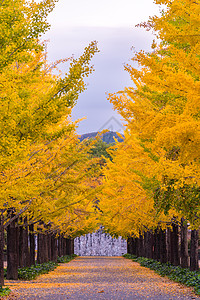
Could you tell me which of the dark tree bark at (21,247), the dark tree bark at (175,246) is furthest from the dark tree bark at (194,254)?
the dark tree bark at (21,247)

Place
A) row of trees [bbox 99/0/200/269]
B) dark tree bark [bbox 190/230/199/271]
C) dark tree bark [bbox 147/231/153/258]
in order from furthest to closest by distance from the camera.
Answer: dark tree bark [bbox 147/231/153/258]
dark tree bark [bbox 190/230/199/271]
row of trees [bbox 99/0/200/269]

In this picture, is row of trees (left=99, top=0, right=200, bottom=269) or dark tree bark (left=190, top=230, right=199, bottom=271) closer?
row of trees (left=99, top=0, right=200, bottom=269)

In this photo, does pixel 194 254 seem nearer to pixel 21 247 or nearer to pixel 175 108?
pixel 21 247

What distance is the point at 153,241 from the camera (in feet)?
131

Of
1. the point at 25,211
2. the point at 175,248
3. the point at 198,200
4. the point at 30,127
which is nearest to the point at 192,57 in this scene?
the point at 30,127

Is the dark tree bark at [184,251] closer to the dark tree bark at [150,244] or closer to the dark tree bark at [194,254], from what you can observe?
the dark tree bark at [194,254]

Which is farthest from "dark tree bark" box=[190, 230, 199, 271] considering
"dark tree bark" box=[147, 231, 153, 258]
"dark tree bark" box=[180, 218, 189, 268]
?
"dark tree bark" box=[147, 231, 153, 258]

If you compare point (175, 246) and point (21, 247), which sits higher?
point (21, 247)

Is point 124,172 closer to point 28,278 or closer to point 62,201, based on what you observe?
point 62,201

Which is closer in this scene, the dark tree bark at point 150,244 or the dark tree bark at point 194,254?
the dark tree bark at point 194,254

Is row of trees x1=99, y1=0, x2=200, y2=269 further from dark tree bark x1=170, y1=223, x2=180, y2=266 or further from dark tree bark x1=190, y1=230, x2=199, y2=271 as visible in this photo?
dark tree bark x1=170, y1=223, x2=180, y2=266

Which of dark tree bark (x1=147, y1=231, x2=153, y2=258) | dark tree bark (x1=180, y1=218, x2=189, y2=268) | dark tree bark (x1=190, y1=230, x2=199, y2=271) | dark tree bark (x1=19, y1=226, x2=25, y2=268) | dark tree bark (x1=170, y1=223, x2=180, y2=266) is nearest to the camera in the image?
dark tree bark (x1=190, y1=230, x2=199, y2=271)

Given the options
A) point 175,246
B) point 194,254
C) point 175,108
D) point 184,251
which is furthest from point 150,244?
point 175,108

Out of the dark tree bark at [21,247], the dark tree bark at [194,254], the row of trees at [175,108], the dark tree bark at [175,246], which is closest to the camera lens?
the row of trees at [175,108]
